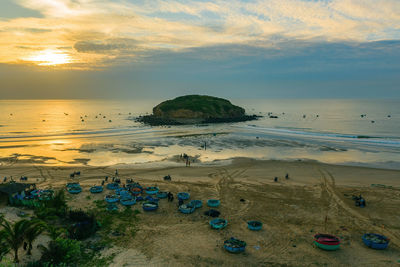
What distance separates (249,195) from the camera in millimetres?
31984

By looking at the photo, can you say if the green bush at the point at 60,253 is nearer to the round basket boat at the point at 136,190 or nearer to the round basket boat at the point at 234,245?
the round basket boat at the point at 234,245

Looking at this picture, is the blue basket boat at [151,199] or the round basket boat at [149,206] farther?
the blue basket boat at [151,199]

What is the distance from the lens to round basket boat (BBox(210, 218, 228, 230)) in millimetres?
23031

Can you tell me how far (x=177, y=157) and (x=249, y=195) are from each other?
24538mm

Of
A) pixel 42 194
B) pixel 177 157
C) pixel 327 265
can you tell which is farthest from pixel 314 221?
pixel 177 157

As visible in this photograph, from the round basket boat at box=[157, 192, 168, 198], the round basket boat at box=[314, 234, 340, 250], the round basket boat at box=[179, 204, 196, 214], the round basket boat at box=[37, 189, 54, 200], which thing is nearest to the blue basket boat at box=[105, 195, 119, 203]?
the round basket boat at box=[157, 192, 168, 198]

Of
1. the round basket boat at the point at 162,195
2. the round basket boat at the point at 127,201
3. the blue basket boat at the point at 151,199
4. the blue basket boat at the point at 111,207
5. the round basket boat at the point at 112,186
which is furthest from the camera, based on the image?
the round basket boat at the point at 112,186

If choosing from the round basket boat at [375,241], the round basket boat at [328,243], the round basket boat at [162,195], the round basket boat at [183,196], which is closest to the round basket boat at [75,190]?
the round basket boat at [162,195]

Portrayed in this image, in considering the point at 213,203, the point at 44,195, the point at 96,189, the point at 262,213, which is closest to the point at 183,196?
the point at 213,203

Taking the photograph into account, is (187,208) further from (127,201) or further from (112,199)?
(112,199)

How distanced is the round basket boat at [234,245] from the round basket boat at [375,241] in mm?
9428

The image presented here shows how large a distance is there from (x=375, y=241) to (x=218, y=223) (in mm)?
12092

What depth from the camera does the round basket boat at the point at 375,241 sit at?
1988 centimetres

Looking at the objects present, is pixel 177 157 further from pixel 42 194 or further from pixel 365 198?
pixel 365 198
